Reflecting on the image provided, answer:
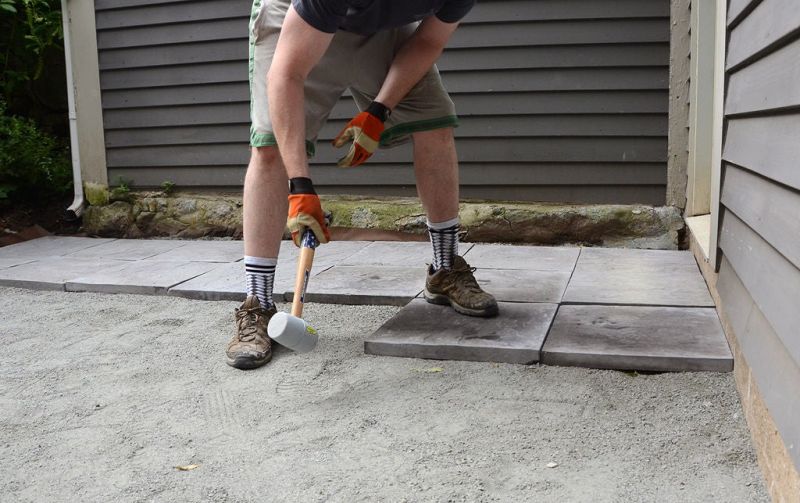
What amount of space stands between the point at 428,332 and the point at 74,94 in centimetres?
336

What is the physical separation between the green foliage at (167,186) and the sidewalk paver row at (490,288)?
36cm

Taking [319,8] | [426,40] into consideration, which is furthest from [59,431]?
[426,40]

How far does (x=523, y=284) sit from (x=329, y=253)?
3.94 feet

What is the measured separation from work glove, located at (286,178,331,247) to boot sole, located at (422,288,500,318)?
1.95 feet

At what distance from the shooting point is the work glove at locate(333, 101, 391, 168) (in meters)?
2.16

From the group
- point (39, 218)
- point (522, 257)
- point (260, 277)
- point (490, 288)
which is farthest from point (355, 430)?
point (39, 218)

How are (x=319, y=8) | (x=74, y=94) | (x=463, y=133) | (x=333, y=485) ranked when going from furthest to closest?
1. (x=74, y=94)
2. (x=463, y=133)
3. (x=319, y=8)
4. (x=333, y=485)

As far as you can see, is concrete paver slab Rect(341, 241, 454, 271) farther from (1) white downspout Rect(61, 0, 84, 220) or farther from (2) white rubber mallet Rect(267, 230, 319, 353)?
(1) white downspout Rect(61, 0, 84, 220)

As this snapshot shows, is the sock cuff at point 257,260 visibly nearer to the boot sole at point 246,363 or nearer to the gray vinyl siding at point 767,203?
the boot sole at point 246,363

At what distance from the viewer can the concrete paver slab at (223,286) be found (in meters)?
2.94

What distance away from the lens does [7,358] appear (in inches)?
93.1

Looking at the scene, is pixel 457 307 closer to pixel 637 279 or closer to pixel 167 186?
pixel 637 279

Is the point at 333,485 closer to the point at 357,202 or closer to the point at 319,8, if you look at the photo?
the point at 319,8

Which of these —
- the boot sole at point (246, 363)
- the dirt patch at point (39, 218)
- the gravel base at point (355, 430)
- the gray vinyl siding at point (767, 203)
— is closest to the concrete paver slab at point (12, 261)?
the dirt patch at point (39, 218)
